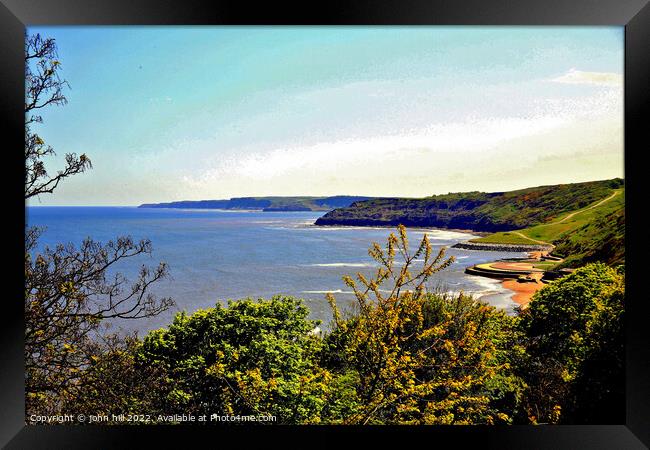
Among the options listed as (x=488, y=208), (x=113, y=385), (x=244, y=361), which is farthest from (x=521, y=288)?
(x=113, y=385)

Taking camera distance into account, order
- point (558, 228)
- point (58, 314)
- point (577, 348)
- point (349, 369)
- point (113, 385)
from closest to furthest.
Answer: point (58, 314)
point (113, 385)
point (349, 369)
point (577, 348)
point (558, 228)

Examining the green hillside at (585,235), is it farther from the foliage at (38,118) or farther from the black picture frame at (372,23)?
the foliage at (38,118)

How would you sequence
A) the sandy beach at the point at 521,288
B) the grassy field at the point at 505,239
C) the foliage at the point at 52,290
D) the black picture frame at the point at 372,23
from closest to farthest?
the black picture frame at the point at 372,23
the foliage at the point at 52,290
the sandy beach at the point at 521,288
the grassy field at the point at 505,239

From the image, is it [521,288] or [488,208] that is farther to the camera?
[488,208]

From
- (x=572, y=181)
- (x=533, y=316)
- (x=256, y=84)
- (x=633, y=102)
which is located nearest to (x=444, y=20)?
(x=633, y=102)

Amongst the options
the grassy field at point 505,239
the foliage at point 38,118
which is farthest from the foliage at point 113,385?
the grassy field at point 505,239

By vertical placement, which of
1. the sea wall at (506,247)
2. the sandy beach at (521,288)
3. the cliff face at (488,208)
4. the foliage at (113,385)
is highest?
the cliff face at (488,208)

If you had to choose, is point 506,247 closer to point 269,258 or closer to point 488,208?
point 488,208
